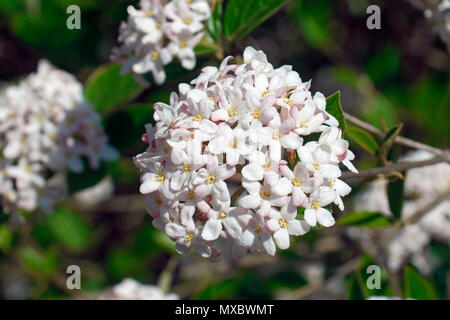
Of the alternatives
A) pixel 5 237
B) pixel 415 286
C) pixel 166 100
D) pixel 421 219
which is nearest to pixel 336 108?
pixel 415 286

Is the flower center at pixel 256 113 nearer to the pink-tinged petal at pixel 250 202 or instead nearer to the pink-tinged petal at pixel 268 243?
the pink-tinged petal at pixel 250 202

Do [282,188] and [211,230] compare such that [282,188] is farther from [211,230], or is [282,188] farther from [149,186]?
[149,186]

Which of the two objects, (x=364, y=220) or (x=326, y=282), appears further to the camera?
(x=326, y=282)

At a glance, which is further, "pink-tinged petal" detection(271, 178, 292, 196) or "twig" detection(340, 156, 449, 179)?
"twig" detection(340, 156, 449, 179)

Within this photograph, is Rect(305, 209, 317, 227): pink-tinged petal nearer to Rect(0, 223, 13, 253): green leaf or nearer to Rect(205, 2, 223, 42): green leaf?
Rect(205, 2, 223, 42): green leaf

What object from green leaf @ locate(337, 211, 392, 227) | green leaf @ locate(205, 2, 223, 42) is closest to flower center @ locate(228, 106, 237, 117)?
green leaf @ locate(205, 2, 223, 42)

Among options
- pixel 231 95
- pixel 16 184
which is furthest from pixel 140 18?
pixel 16 184
